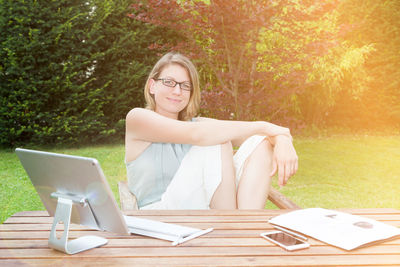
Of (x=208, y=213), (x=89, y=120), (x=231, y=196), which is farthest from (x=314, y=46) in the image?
(x=89, y=120)

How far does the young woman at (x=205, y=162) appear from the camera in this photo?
2.33 m

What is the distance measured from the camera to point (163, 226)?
1587 mm

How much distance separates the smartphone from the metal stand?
623mm

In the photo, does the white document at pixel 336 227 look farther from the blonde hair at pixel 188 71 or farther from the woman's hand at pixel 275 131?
the blonde hair at pixel 188 71

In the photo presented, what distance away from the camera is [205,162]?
2383 millimetres

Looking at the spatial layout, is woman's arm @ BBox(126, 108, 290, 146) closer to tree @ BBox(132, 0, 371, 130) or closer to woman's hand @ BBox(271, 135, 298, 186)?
woman's hand @ BBox(271, 135, 298, 186)

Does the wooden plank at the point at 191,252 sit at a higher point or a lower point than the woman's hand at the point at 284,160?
lower

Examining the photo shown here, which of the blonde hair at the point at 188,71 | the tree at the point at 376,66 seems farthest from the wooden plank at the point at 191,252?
the tree at the point at 376,66

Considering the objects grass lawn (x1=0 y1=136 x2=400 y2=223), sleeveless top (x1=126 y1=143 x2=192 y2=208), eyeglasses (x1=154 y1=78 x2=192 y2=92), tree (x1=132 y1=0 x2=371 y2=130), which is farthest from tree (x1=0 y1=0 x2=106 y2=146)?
sleeveless top (x1=126 y1=143 x2=192 y2=208)

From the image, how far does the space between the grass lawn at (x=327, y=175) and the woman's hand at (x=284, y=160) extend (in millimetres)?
2611

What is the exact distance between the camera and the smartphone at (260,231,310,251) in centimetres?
142

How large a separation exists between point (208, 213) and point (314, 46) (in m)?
4.00

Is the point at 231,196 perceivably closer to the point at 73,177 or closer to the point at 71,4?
the point at 73,177

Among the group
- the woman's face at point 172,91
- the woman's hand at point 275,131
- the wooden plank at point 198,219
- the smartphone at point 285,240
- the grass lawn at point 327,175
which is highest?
the woman's face at point 172,91
